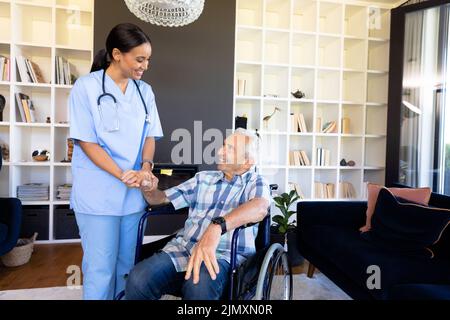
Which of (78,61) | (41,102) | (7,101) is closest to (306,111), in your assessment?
(78,61)

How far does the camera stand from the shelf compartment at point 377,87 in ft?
11.4

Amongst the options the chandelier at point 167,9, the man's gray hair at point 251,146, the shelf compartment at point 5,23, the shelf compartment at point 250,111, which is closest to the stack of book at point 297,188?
the shelf compartment at point 250,111

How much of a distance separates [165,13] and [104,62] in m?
0.60

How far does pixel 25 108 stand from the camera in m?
2.84

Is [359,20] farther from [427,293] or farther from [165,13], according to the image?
[427,293]

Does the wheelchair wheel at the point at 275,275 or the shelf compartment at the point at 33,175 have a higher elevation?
the shelf compartment at the point at 33,175

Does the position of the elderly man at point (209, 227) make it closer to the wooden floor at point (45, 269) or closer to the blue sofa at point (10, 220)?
the wooden floor at point (45, 269)

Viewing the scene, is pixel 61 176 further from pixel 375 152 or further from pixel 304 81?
pixel 375 152

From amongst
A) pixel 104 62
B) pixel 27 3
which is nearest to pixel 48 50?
pixel 27 3

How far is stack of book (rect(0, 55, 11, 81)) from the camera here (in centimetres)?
276

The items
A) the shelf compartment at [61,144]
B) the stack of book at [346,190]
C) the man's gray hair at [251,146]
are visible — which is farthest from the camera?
the stack of book at [346,190]

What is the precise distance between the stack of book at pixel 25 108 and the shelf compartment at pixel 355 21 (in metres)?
3.39

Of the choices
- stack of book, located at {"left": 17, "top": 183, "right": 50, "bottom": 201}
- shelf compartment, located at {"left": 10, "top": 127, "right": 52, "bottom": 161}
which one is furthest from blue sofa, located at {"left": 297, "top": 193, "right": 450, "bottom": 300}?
shelf compartment, located at {"left": 10, "top": 127, "right": 52, "bottom": 161}

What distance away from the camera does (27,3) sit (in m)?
2.77
